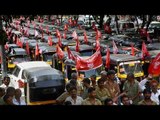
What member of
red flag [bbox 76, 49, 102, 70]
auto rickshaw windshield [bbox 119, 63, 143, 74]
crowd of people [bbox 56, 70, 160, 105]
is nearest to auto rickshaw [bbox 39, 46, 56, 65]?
auto rickshaw windshield [bbox 119, 63, 143, 74]

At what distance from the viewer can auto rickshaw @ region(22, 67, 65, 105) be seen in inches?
463

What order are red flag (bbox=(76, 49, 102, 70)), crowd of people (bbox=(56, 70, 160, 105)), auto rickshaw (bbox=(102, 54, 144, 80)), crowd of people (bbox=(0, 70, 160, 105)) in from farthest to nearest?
auto rickshaw (bbox=(102, 54, 144, 80)) → red flag (bbox=(76, 49, 102, 70)) → crowd of people (bbox=(56, 70, 160, 105)) → crowd of people (bbox=(0, 70, 160, 105))

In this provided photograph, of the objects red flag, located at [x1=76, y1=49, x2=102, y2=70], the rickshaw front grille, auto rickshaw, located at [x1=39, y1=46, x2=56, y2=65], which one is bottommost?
the rickshaw front grille

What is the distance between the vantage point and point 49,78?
12.3 meters

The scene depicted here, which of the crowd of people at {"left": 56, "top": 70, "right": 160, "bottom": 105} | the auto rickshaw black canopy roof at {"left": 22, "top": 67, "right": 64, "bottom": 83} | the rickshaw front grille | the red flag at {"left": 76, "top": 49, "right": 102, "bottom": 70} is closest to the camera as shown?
the crowd of people at {"left": 56, "top": 70, "right": 160, "bottom": 105}

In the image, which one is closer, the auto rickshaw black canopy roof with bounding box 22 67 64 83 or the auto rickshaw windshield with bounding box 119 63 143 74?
the auto rickshaw black canopy roof with bounding box 22 67 64 83

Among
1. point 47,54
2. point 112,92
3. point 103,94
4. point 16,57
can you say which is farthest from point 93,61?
point 16,57

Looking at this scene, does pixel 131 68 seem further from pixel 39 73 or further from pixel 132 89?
pixel 132 89

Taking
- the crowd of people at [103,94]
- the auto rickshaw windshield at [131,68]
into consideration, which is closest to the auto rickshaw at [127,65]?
the auto rickshaw windshield at [131,68]

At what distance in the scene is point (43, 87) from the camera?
1194 centimetres

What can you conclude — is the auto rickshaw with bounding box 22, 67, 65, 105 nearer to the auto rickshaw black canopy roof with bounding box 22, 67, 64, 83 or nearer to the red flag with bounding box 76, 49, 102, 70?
the auto rickshaw black canopy roof with bounding box 22, 67, 64, 83

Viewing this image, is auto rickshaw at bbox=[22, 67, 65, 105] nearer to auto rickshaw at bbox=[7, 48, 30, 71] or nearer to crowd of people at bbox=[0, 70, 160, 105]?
crowd of people at bbox=[0, 70, 160, 105]

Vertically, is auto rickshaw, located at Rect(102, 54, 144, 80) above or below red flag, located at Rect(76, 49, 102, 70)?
below
